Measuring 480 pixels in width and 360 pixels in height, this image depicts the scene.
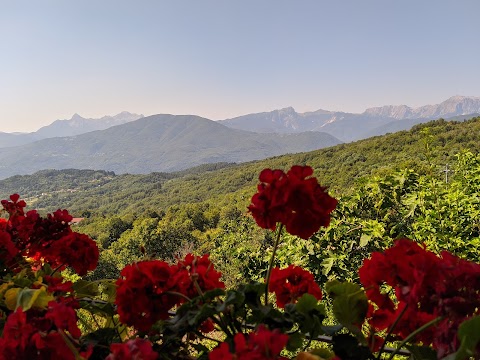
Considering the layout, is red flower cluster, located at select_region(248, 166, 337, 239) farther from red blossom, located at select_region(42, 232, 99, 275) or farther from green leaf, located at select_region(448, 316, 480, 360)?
red blossom, located at select_region(42, 232, 99, 275)

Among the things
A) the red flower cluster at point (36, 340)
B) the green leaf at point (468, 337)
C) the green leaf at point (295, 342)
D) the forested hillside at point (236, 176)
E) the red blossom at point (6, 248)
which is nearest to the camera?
the green leaf at point (468, 337)

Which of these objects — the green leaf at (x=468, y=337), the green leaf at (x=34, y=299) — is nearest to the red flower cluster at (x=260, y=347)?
the green leaf at (x=468, y=337)

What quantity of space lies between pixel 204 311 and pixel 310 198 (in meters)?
0.25

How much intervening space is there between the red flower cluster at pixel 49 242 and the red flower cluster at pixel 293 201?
0.75m

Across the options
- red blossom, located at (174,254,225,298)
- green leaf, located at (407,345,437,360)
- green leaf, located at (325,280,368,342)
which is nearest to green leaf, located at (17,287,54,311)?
red blossom, located at (174,254,225,298)

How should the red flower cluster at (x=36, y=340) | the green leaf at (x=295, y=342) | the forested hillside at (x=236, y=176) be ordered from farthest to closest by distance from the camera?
the forested hillside at (x=236, y=176)
the green leaf at (x=295, y=342)
the red flower cluster at (x=36, y=340)

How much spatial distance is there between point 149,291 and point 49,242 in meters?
0.74

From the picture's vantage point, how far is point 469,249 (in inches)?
116

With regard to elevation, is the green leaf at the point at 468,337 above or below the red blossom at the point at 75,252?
above

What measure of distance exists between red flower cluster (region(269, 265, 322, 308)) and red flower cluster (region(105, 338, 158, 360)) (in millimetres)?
454

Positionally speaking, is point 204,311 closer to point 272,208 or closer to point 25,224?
point 272,208

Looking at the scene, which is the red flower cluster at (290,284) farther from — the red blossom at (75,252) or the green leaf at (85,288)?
the red blossom at (75,252)

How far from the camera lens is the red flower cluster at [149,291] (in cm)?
69

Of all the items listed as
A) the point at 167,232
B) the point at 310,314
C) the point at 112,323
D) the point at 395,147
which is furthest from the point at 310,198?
the point at 395,147
